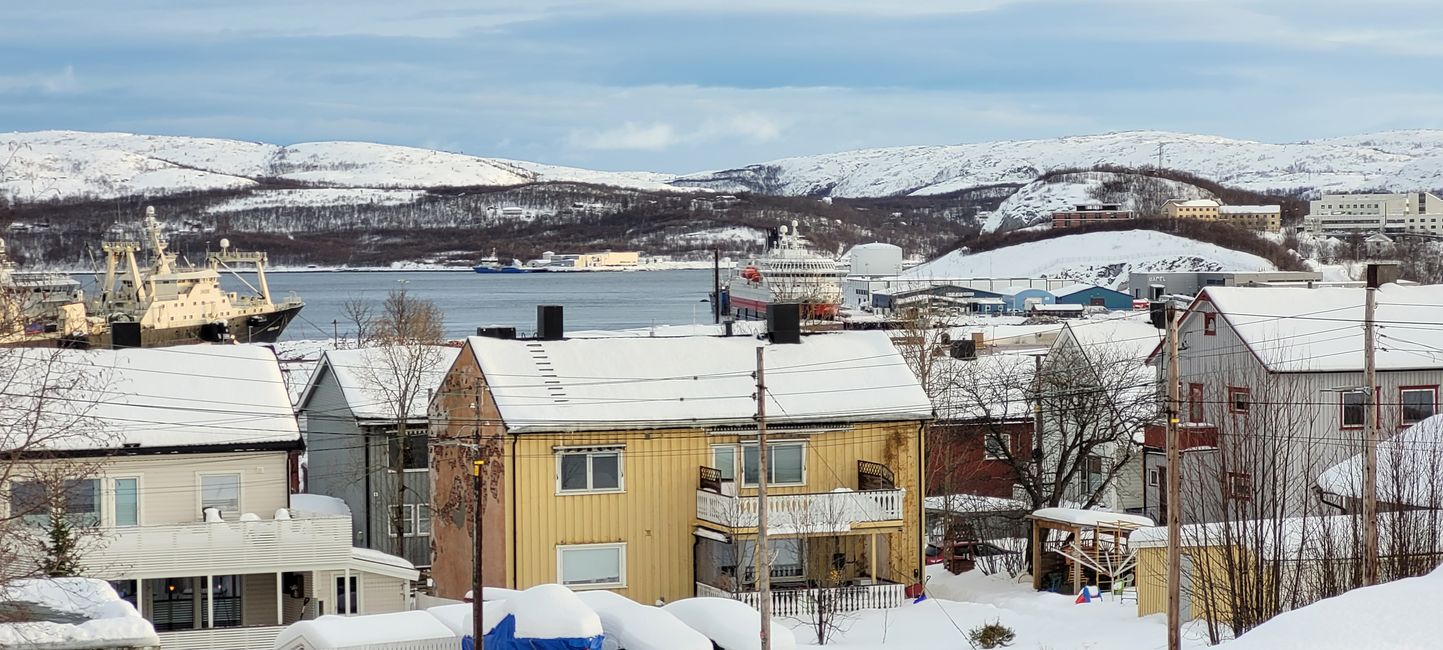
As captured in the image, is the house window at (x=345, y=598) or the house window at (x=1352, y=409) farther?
the house window at (x=1352, y=409)

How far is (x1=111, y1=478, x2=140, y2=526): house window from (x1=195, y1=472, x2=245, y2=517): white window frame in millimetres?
779

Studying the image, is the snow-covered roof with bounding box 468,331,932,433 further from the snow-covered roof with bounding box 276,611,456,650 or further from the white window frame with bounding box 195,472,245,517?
the snow-covered roof with bounding box 276,611,456,650

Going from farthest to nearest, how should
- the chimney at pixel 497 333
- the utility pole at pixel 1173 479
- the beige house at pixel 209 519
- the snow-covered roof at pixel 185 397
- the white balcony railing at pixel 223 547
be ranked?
the chimney at pixel 497 333 < the snow-covered roof at pixel 185 397 < the beige house at pixel 209 519 < the white balcony railing at pixel 223 547 < the utility pole at pixel 1173 479

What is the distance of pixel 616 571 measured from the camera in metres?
24.1

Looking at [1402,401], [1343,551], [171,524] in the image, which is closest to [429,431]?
[171,524]

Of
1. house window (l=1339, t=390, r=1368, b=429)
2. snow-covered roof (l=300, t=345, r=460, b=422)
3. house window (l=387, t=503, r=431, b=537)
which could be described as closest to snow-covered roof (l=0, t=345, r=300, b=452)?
snow-covered roof (l=300, t=345, r=460, b=422)

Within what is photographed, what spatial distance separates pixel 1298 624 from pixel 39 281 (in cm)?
1023

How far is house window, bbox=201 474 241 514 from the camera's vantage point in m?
23.3

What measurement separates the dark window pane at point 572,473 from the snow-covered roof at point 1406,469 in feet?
32.6

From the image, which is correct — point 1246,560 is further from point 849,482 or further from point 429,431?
point 429,431

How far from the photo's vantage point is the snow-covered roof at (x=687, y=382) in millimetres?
24172

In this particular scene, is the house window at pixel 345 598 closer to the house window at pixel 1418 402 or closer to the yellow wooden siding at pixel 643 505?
the yellow wooden siding at pixel 643 505

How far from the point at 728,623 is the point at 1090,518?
30.3 ft

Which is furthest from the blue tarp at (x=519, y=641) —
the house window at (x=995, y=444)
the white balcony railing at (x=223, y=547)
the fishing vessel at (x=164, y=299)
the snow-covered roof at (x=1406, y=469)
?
the fishing vessel at (x=164, y=299)
